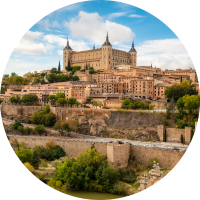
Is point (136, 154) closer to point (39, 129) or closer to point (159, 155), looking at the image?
point (159, 155)

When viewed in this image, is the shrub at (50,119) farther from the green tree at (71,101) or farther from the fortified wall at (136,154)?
the fortified wall at (136,154)

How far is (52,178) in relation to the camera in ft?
33.0

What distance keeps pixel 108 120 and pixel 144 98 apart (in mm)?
4999

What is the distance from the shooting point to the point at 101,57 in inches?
1193

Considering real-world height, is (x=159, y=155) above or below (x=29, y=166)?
above

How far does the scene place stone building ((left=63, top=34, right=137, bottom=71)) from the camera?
29.5m

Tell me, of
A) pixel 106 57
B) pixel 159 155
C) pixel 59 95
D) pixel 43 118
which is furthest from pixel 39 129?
pixel 106 57

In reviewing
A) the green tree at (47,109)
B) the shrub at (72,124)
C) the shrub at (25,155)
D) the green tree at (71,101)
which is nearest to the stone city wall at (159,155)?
the shrub at (25,155)

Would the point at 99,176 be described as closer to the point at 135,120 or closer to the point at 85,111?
the point at 135,120

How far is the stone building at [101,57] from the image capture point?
2952cm

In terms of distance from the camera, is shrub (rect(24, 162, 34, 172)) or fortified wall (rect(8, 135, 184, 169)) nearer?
shrub (rect(24, 162, 34, 172))

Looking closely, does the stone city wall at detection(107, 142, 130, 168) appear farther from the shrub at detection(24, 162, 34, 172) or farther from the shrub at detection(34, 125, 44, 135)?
the shrub at detection(34, 125, 44, 135)

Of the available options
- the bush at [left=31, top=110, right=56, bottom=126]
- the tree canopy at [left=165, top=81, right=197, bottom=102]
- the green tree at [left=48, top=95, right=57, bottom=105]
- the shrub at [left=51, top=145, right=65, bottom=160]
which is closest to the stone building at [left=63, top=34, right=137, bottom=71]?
the green tree at [left=48, top=95, right=57, bottom=105]

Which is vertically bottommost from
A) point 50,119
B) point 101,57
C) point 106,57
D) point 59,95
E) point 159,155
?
point 159,155
